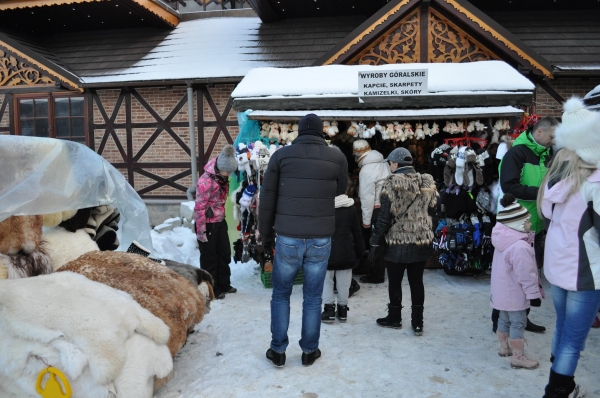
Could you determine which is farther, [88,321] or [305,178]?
[305,178]

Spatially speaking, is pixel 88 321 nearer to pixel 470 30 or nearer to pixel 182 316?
pixel 182 316

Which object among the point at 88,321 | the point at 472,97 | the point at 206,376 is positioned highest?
the point at 472,97

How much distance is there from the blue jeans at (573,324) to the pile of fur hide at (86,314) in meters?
2.39

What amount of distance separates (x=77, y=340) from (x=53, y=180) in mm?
1481

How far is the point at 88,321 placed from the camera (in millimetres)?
2910

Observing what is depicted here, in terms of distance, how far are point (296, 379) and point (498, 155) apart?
3.77m

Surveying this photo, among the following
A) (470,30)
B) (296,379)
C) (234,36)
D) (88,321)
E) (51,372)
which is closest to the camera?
(51,372)

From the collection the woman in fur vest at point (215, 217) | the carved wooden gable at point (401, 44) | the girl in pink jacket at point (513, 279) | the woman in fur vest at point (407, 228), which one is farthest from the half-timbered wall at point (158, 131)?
the girl in pink jacket at point (513, 279)

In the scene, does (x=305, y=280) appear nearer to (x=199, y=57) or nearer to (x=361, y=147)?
(x=361, y=147)

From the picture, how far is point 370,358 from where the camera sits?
3984mm

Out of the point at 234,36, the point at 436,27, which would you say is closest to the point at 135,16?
the point at 234,36

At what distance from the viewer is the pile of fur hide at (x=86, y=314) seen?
2773 millimetres

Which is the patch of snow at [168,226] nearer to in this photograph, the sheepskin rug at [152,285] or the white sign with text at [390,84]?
the white sign with text at [390,84]

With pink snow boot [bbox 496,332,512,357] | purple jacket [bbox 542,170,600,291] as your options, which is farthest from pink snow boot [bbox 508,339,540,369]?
purple jacket [bbox 542,170,600,291]
